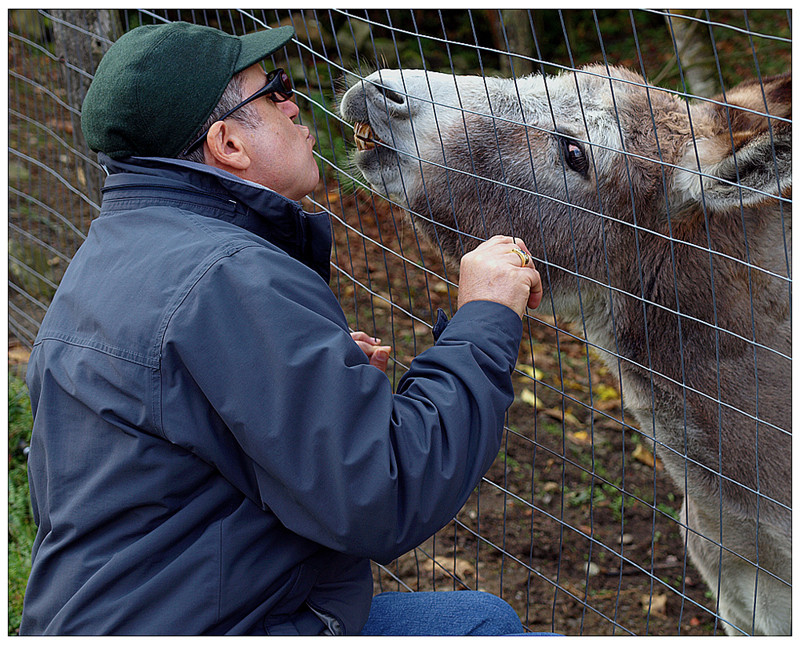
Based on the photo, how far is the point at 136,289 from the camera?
1.65 meters

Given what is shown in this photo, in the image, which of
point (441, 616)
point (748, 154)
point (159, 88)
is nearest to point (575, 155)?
point (748, 154)

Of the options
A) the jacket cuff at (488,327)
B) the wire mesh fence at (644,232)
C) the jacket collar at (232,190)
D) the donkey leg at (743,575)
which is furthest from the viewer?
the donkey leg at (743,575)

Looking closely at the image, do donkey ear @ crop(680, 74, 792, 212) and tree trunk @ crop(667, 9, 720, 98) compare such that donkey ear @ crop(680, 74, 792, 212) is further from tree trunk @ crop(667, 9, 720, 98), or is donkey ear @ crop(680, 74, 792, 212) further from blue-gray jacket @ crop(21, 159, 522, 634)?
tree trunk @ crop(667, 9, 720, 98)

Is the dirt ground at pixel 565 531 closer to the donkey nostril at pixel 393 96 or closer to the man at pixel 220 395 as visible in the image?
the donkey nostril at pixel 393 96

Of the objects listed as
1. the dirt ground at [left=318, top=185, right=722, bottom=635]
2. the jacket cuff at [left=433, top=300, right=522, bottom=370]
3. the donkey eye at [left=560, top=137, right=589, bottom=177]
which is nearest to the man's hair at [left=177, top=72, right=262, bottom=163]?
the jacket cuff at [left=433, top=300, right=522, bottom=370]

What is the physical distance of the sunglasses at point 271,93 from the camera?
1.93 metres

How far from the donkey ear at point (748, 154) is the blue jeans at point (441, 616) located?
54.7 inches

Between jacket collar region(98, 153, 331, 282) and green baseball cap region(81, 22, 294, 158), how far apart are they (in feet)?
0.18

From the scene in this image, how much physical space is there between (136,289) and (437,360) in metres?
0.70

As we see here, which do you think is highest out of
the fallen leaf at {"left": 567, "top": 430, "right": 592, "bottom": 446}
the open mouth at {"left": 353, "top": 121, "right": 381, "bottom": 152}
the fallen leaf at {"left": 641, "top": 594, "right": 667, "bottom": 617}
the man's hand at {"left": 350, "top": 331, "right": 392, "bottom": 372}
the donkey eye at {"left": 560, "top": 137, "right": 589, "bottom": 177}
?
the open mouth at {"left": 353, "top": 121, "right": 381, "bottom": 152}

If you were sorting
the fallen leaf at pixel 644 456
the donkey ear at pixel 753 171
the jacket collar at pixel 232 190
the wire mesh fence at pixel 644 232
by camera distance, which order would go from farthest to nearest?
the fallen leaf at pixel 644 456 → the wire mesh fence at pixel 644 232 → the donkey ear at pixel 753 171 → the jacket collar at pixel 232 190

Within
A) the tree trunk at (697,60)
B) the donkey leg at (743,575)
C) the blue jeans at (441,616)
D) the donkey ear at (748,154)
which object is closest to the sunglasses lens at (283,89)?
the donkey ear at (748,154)

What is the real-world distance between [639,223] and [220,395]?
1.96 metres

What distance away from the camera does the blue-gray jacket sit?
1.54 metres
